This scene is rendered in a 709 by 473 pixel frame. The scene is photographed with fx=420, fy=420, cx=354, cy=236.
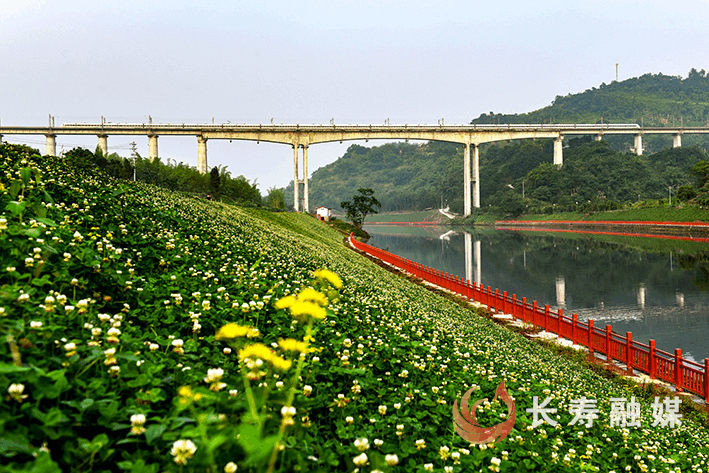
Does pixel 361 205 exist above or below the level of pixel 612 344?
above

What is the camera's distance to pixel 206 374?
2.77m

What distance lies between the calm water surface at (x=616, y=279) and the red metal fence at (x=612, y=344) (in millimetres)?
3912

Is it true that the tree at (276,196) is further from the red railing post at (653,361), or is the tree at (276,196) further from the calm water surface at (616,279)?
the red railing post at (653,361)

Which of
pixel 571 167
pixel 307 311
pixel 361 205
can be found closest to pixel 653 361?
pixel 307 311

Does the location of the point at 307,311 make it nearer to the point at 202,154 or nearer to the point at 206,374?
the point at 206,374

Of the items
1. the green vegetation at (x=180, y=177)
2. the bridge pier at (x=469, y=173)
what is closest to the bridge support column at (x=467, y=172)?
the bridge pier at (x=469, y=173)

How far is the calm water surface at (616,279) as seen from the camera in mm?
16766

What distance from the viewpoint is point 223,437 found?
59.3 inches

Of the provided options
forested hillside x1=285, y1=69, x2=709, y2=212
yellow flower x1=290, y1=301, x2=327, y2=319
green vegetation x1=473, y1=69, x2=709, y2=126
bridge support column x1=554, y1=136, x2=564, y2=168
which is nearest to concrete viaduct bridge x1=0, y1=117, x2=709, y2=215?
bridge support column x1=554, y1=136, x2=564, y2=168

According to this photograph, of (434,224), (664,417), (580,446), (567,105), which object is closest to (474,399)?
(580,446)

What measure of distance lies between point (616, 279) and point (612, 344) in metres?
18.6

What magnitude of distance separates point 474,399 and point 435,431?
4.68 ft

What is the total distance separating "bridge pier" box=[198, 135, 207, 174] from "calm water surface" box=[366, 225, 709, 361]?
33.4 m

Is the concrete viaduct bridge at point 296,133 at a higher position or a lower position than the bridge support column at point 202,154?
higher
